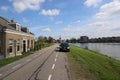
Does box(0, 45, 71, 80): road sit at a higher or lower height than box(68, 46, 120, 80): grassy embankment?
higher

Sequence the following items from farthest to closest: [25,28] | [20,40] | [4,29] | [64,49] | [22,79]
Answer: [25,28] < [64,49] < [20,40] < [4,29] < [22,79]

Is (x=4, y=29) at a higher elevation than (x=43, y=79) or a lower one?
higher

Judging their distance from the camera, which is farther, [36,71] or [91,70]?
[91,70]

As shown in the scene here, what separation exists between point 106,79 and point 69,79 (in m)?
3.14

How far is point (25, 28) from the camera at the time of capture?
159 ft

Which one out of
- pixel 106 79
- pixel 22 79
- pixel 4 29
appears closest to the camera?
pixel 22 79

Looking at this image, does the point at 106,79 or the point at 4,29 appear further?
the point at 4,29

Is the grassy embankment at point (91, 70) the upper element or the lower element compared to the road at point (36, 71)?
lower

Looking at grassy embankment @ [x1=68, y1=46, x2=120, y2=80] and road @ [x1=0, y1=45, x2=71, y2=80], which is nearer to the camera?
road @ [x1=0, y1=45, x2=71, y2=80]

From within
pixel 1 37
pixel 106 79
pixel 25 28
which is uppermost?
pixel 25 28

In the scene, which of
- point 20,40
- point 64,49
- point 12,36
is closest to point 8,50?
point 12,36

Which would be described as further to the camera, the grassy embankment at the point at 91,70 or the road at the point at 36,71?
the grassy embankment at the point at 91,70

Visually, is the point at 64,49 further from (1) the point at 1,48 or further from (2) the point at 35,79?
(2) the point at 35,79

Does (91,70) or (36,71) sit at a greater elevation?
(36,71)
